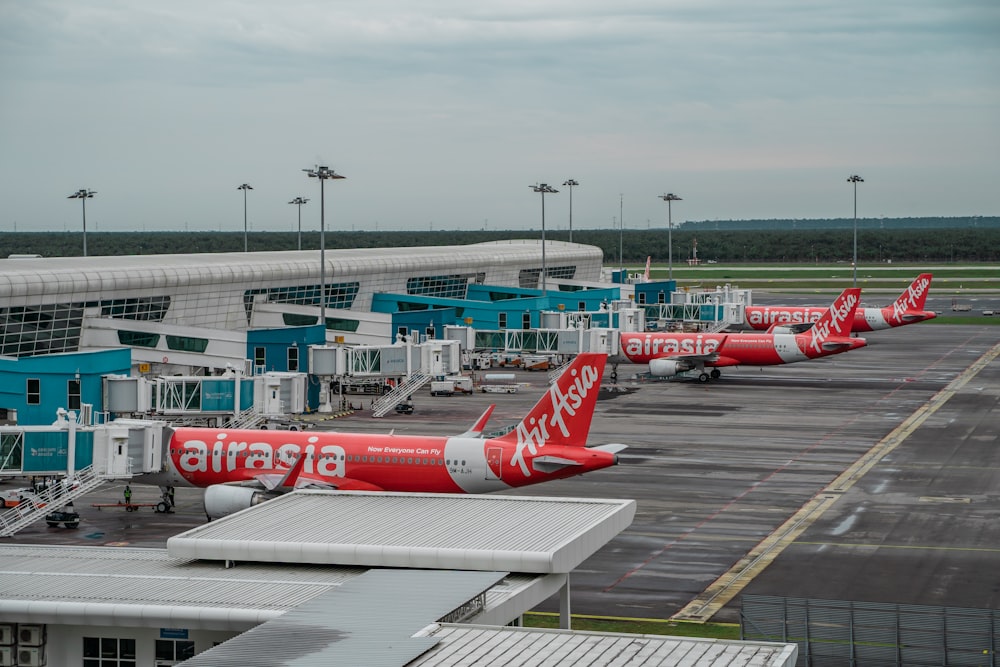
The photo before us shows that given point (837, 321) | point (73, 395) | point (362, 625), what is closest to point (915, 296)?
point (837, 321)

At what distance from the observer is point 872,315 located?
129 m

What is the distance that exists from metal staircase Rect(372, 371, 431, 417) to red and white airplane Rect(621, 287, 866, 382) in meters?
23.1

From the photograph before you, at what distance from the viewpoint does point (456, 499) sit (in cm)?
3991

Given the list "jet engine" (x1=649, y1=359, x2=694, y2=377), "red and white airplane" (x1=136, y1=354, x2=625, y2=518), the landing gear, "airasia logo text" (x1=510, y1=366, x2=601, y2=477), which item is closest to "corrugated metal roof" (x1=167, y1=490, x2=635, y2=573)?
"red and white airplane" (x1=136, y1=354, x2=625, y2=518)

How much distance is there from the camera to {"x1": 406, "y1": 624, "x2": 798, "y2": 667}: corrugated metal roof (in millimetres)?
24094

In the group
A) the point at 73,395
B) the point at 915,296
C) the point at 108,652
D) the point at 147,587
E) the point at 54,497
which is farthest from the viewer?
the point at 915,296

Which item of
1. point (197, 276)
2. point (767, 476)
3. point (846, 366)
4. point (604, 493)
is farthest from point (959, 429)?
point (197, 276)

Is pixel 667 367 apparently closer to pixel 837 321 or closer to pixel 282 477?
pixel 837 321

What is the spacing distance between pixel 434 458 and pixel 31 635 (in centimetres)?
2118

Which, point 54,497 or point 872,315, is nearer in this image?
point 54,497

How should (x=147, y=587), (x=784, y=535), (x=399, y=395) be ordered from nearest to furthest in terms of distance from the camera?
1. (x=147, y=587)
2. (x=784, y=535)
3. (x=399, y=395)

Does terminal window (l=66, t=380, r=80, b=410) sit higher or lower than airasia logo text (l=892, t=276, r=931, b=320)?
lower

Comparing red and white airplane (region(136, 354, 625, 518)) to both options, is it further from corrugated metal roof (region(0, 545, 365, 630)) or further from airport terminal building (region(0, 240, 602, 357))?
airport terminal building (region(0, 240, 602, 357))

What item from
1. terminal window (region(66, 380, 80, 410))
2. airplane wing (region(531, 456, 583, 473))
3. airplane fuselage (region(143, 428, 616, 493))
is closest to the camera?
airplane wing (region(531, 456, 583, 473))
